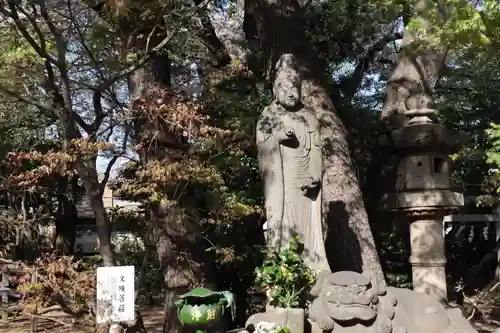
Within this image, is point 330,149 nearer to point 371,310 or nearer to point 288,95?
point 288,95

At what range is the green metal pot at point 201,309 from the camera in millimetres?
5012

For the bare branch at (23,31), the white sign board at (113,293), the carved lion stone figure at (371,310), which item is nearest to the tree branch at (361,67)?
the carved lion stone figure at (371,310)

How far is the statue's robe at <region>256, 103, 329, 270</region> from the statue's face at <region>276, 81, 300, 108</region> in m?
0.09

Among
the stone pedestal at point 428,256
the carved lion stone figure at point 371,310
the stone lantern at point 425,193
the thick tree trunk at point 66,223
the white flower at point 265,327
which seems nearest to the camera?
the white flower at point 265,327

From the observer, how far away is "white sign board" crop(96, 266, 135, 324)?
5105 mm

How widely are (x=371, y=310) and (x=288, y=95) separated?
254 centimetres

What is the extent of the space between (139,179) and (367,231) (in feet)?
10.5

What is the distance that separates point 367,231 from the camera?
7785mm

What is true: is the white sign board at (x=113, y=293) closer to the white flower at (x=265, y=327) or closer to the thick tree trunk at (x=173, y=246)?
the white flower at (x=265, y=327)

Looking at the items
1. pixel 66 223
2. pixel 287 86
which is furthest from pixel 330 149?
pixel 66 223

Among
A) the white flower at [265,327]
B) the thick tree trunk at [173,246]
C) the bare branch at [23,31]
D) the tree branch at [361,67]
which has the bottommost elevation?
the white flower at [265,327]

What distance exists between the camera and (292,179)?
6297 millimetres

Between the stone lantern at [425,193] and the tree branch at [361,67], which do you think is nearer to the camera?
the stone lantern at [425,193]

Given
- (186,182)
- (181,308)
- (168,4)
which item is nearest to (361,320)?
(181,308)
